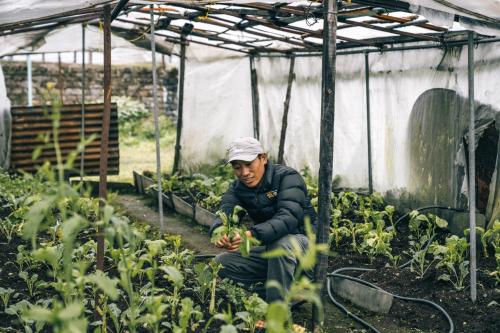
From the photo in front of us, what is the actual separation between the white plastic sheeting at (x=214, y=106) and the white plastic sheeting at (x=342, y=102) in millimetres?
16

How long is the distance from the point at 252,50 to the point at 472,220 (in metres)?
5.84

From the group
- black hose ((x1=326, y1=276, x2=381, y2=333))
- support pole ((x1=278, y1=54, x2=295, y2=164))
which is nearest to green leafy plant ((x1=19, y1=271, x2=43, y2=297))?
black hose ((x1=326, y1=276, x2=381, y2=333))

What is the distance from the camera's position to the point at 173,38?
29.2ft

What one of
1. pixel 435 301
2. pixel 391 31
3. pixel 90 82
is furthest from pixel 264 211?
pixel 90 82

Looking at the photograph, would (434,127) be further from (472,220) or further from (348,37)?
(472,220)

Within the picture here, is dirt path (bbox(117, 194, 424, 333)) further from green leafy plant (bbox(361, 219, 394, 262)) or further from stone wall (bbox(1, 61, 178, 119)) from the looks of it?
stone wall (bbox(1, 61, 178, 119))

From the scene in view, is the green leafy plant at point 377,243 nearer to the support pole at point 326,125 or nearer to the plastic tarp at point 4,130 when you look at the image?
the support pole at point 326,125

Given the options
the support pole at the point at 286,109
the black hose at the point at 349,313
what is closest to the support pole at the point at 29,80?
the support pole at the point at 286,109

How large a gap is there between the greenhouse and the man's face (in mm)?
12

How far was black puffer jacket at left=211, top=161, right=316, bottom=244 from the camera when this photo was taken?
393 cm

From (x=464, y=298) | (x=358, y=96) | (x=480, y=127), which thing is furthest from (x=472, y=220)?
(x=358, y=96)

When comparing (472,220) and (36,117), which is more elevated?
(36,117)

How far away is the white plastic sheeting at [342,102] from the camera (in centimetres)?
653

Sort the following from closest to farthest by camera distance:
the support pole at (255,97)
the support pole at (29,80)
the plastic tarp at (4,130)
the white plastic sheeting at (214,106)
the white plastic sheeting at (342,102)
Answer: the white plastic sheeting at (342,102)
the plastic tarp at (4,130)
the white plastic sheeting at (214,106)
the support pole at (255,97)
the support pole at (29,80)
